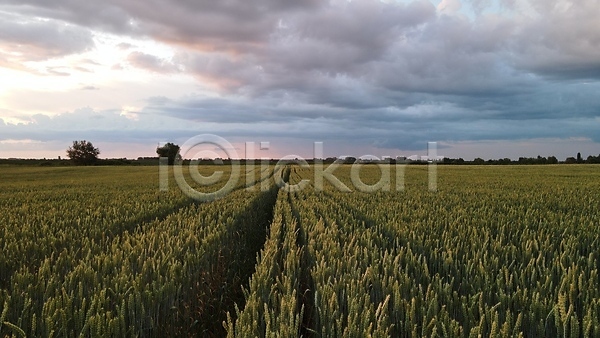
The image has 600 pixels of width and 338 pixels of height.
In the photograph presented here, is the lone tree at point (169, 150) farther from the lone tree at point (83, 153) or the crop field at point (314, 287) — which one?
the crop field at point (314, 287)

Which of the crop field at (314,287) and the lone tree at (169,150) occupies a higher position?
the lone tree at (169,150)

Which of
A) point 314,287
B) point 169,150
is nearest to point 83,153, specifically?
point 169,150

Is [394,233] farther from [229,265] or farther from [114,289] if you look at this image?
[114,289]

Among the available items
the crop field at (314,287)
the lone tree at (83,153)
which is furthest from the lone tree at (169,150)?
the crop field at (314,287)

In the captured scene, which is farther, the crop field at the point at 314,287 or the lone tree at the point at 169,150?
the lone tree at the point at 169,150

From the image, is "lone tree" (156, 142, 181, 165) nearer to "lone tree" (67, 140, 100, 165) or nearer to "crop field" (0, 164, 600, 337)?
"lone tree" (67, 140, 100, 165)

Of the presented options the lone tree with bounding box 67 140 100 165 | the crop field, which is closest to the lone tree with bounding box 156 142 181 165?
the lone tree with bounding box 67 140 100 165

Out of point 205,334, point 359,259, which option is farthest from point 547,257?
point 205,334

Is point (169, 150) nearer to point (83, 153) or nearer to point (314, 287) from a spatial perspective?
point (83, 153)

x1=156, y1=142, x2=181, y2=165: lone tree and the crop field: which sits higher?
x1=156, y1=142, x2=181, y2=165: lone tree

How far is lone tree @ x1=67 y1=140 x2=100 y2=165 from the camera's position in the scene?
9222cm

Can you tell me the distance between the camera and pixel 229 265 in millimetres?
6180

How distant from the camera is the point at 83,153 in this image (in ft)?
319

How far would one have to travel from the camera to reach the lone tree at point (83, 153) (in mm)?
92225
